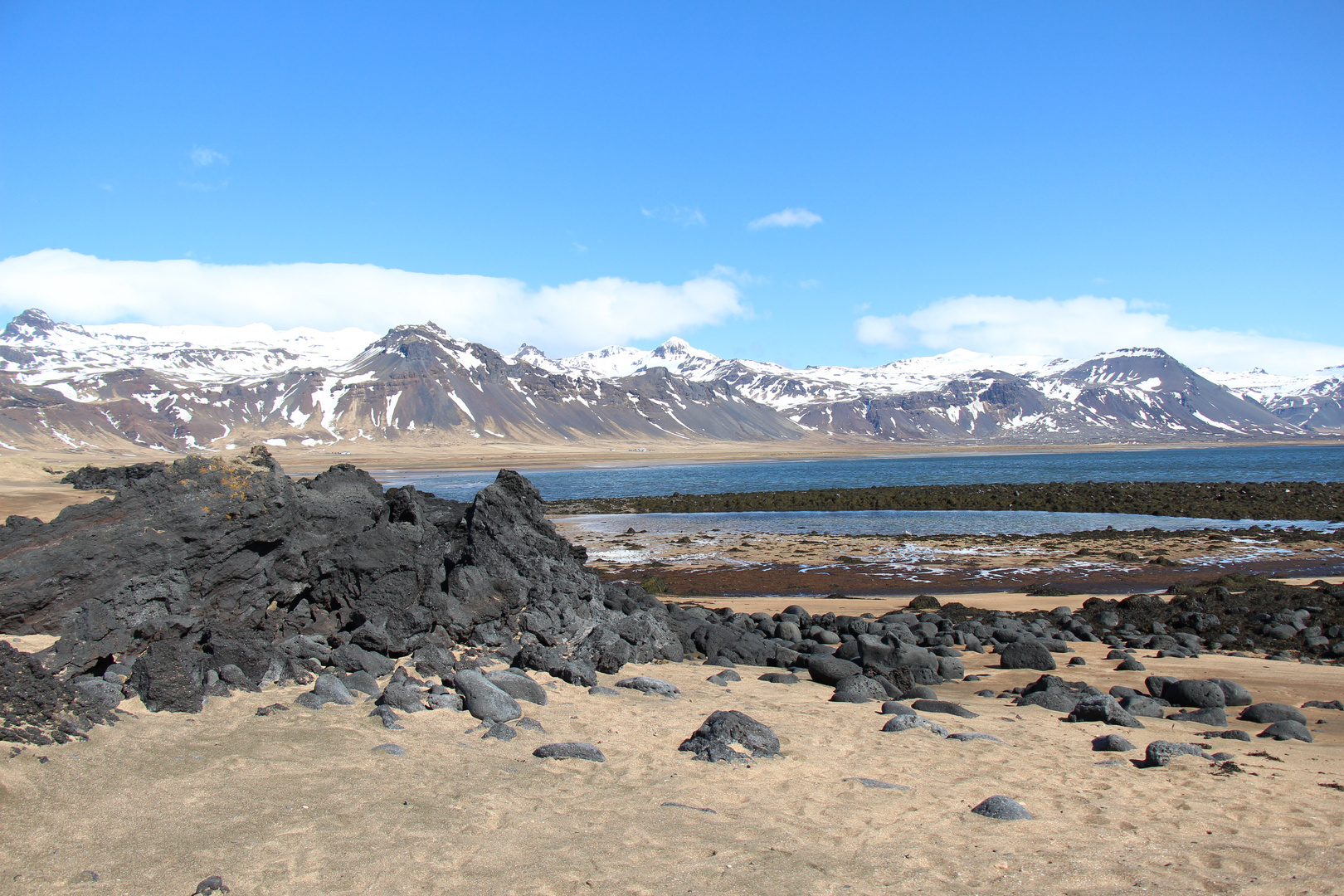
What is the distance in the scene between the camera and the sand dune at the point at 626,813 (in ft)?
19.2

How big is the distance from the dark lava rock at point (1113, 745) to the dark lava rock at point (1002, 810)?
281 centimetres

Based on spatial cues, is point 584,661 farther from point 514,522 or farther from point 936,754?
point 936,754

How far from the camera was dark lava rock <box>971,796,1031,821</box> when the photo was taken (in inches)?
285

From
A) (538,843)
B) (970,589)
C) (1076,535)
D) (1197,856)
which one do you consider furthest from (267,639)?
(1076,535)

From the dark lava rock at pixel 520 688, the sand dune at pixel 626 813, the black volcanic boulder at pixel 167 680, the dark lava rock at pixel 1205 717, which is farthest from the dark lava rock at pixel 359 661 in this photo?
the dark lava rock at pixel 1205 717

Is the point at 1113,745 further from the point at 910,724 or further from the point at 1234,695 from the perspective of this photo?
the point at 1234,695

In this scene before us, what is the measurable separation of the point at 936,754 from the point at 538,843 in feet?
16.8

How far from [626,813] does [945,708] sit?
19.8ft

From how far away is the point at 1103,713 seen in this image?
422 inches

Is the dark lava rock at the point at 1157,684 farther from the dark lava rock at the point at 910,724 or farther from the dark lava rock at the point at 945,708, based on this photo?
the dark lava rock at the point at 910,724

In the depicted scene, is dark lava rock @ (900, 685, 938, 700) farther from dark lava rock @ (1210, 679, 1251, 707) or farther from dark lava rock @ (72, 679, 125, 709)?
dark lava rock @ (72, 679, 125, 709)

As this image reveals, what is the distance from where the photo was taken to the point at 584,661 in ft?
40.8

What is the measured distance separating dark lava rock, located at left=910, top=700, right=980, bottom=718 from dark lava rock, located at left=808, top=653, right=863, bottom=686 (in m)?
1.64

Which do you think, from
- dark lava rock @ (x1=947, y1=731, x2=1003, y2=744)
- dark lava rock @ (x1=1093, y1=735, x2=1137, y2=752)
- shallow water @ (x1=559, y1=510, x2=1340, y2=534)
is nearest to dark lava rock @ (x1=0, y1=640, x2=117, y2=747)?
dark lava rock @ (x1=947, y1=731, x2=1003, y2=744)
